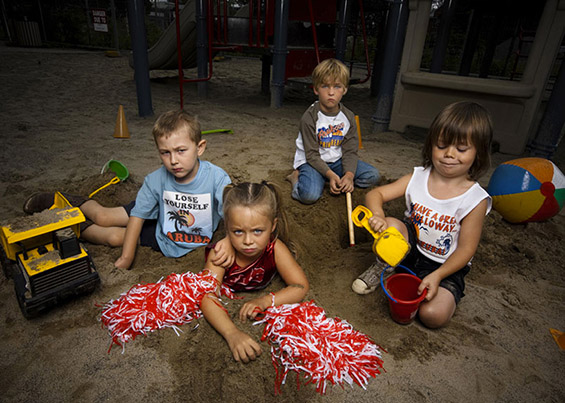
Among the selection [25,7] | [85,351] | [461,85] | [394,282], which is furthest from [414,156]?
[25,7]

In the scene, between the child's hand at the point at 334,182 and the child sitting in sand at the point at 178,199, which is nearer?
the child sitting in sand at the point at 178,199

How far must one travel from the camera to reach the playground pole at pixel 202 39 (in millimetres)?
5785

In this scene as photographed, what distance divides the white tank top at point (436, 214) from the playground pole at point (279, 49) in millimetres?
4112

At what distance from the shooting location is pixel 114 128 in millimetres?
4301

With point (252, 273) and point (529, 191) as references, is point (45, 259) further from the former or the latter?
point (529, 191)

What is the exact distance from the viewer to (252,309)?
157cm

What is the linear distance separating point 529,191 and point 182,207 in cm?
222

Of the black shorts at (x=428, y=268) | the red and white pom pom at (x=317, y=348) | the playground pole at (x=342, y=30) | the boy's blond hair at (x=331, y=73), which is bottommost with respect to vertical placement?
the red and white pom pom at (x=317, y=348)

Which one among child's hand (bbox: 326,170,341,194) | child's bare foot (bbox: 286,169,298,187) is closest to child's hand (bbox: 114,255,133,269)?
child's bare foot (bbox: 286,169,298,187)

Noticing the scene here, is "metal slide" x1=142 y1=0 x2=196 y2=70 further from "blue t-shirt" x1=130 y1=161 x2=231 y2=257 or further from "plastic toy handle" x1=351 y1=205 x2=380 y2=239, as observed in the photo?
"plastic toy handle" x1=351 y1=205 x2=380 y2=239

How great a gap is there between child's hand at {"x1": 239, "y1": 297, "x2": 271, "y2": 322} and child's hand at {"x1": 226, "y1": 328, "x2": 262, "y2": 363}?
106 mm

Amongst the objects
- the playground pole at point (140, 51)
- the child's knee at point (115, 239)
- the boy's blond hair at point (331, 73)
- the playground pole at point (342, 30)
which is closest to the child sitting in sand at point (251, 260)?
the child's knee at point (115, 239)

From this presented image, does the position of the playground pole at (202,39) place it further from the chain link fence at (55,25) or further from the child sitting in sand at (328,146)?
the chain link fence at (55,25)

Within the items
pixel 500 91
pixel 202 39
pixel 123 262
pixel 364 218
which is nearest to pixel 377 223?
pixel 364 218
